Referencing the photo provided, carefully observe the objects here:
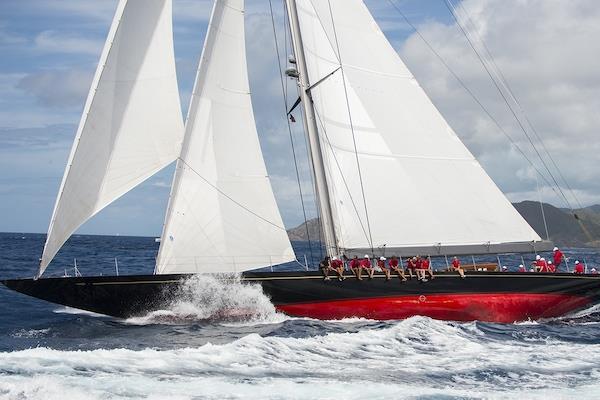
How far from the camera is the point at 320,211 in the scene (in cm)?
2508

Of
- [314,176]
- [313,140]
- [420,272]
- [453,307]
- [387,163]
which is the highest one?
[313,140]

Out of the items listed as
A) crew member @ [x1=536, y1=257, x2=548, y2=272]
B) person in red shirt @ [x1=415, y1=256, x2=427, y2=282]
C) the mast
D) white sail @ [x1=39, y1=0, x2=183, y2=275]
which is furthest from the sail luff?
crew member @ [x1=536, y1=257, x2=548, y2=272]

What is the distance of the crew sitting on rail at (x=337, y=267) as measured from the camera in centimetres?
2277

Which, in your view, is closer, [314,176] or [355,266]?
[355,266]

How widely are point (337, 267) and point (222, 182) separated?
14.6ft

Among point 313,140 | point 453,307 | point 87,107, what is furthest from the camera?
point 313,140

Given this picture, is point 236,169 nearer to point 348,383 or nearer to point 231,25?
point 231,25

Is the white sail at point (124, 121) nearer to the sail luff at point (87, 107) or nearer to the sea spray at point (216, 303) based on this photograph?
the sail luff at point (87, 107)

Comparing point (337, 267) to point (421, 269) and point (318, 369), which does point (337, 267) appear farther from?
point (318, 369)

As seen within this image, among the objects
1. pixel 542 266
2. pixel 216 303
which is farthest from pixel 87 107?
pixel 542 266

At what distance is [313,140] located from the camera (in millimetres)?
25172

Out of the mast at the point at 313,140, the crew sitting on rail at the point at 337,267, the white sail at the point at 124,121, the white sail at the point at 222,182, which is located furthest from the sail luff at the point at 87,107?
the crew sitting on rail at the point at 337,267

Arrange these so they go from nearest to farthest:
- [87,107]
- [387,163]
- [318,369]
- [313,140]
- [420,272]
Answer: [318,369], [87,107], [420,272], [313,140], [387,163]

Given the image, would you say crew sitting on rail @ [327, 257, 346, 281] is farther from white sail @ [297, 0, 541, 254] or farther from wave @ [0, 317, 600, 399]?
wave @ [0, 317, 600, 399]
